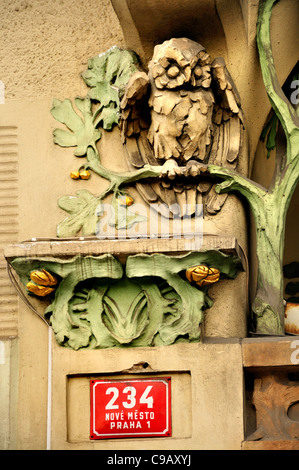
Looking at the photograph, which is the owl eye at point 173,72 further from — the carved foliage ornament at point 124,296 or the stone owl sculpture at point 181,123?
the carved foliage ornament at point 124,296

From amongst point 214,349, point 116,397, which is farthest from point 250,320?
point 116,397

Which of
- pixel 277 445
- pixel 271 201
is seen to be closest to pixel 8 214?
pixel 271 201

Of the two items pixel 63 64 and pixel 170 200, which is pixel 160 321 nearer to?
pixel 170 200

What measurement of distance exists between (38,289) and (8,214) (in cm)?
43

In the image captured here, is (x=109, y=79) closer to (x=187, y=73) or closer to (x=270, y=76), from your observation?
(x=187, y=73)

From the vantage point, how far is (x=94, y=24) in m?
5.66

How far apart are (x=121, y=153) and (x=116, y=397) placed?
39.9 inches

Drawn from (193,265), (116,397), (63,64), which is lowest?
(116,397)

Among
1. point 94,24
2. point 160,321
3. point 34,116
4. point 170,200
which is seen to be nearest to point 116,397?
point 160,321

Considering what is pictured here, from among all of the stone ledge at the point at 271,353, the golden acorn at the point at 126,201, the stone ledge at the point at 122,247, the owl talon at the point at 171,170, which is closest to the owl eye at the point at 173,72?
the owl talon at the point at 171,170

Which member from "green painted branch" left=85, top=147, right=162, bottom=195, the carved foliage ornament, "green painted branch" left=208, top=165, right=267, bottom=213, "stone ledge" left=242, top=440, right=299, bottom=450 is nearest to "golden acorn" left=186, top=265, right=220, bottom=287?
the carved foliage ornament

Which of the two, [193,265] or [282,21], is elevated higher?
[282,21]

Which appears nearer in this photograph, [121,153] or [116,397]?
[116,397]

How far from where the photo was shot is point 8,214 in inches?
216
